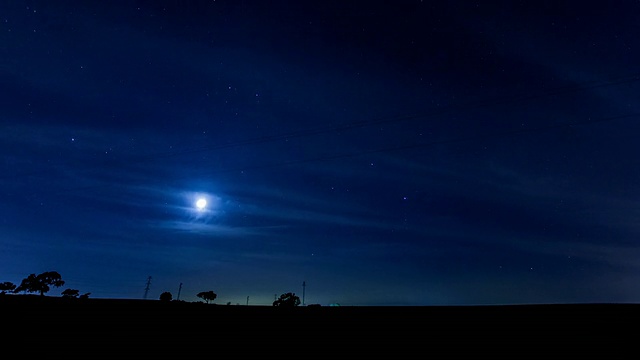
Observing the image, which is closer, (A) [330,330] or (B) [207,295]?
(A) [330,330]

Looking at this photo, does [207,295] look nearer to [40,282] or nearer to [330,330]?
[40,282]

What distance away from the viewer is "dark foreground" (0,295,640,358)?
26.9 ft

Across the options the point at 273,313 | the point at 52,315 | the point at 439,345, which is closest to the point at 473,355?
the point at 439,345

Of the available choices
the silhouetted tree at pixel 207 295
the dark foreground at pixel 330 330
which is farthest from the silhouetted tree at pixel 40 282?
the dark foreground at pixel 330 330

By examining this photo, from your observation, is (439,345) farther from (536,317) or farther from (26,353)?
(26,353)

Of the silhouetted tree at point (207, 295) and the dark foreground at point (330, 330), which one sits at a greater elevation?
the silhouetted tree at point (207, 295)

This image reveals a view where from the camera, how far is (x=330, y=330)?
941cm

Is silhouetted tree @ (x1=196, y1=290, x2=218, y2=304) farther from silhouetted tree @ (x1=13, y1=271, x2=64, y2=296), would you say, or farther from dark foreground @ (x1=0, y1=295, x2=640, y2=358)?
dark foreground @ (x1=0, y1=295, x2=640, y2=358)

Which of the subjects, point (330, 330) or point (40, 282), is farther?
point (40, 282)

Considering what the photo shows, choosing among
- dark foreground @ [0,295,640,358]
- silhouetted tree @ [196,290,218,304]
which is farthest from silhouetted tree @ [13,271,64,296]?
dark foreground @ [0,295,640,358]

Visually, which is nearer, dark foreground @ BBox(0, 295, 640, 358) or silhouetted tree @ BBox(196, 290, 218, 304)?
dark foreground @ BBox(0, 295, 640, 358)

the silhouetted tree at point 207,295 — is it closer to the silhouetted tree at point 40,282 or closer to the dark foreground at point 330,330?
the silhouetted tree at point 40,282

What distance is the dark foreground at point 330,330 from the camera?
8211 millimetres

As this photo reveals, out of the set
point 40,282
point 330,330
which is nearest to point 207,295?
point 40,282
